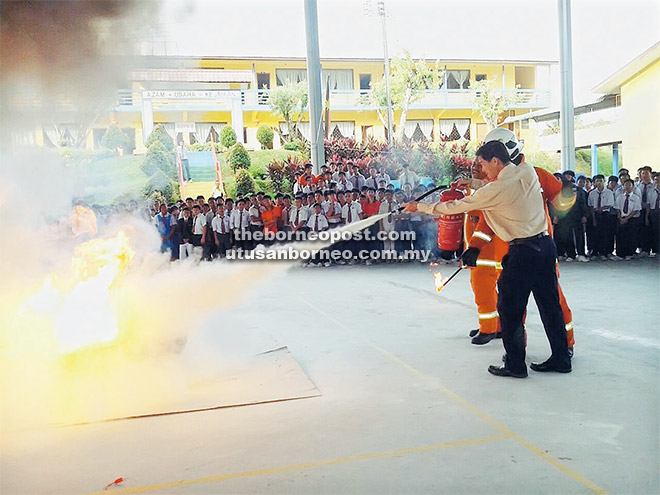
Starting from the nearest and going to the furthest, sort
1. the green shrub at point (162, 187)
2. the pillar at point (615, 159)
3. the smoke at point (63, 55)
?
1. the smoke at point (63, 55)
2. the green shrub at point (162, 187)
3. the pillar at point (615, 159)

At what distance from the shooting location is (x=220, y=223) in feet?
40.5

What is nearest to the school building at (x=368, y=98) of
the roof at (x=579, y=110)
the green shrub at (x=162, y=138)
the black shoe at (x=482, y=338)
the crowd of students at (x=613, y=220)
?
the roof at (x=579, y=110)

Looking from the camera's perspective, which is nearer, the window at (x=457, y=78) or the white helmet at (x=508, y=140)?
the white helmet at (x=508, y=140)

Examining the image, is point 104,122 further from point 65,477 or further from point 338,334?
point 65,477

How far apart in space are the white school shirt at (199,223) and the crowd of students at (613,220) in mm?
7109

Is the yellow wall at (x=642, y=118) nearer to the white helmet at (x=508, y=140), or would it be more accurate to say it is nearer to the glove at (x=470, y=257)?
the white helmet at (x=508, y=140)

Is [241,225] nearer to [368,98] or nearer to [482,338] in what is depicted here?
[482,338]

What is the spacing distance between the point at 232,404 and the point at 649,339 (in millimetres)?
3907

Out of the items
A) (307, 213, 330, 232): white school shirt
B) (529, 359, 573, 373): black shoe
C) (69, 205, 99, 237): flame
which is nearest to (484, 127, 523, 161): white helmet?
(529, 359, 573, 373): black shoe

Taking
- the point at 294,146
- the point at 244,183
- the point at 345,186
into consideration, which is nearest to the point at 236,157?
the point at 244,183

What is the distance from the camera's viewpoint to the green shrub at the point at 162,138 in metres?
10.0

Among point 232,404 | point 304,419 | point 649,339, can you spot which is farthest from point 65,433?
point 649,339

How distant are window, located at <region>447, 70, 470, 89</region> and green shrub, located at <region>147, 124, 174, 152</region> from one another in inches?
847

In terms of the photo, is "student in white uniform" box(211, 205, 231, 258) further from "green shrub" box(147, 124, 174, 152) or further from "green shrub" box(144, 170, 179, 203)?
"green shrub" box(147, 124, 174, 152)
